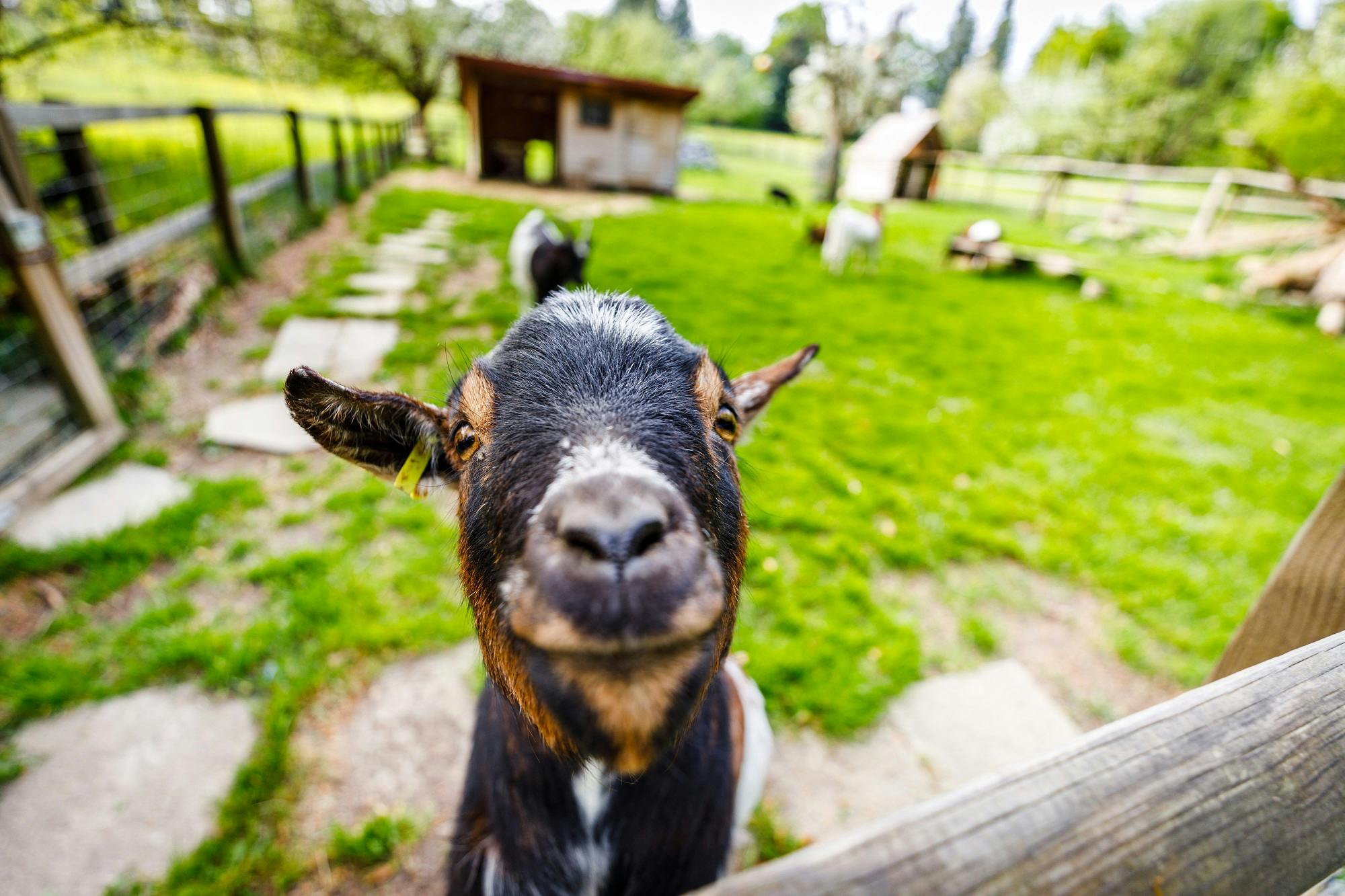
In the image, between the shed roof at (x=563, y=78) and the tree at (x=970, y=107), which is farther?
the tree at (x=970, y=107)

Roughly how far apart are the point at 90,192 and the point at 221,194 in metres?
1.89

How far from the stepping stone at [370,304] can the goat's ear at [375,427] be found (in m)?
5.65

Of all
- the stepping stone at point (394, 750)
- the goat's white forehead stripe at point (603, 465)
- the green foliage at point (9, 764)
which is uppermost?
the goat's white forehead stripe at point (603, 465)

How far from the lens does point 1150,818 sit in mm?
638

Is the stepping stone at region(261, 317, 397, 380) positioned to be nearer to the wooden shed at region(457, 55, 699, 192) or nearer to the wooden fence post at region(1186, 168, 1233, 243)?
the wooden shed at region(457, 55, 699, 192)

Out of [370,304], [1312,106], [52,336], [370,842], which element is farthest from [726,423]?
[1312,106]

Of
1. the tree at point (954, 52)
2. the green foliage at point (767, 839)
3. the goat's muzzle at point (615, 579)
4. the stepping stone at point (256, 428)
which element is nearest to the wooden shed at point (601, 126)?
the stepping stone at point (256, 428)

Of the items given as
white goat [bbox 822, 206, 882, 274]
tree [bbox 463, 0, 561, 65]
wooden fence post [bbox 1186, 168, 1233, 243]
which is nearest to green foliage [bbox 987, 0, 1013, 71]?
tree [bbox 463, 0, 561, 65]

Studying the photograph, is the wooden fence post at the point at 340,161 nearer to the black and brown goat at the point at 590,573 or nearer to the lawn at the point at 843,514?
the lawn at the point at 843,514

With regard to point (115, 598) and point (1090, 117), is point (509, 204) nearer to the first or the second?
point (115, 598)

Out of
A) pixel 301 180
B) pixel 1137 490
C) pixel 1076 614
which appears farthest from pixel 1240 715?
pixel 301 180

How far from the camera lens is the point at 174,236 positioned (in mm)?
5453

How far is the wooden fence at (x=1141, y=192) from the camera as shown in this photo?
51.4ft

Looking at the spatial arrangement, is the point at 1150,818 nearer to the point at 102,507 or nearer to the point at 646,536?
the point at 646,536
